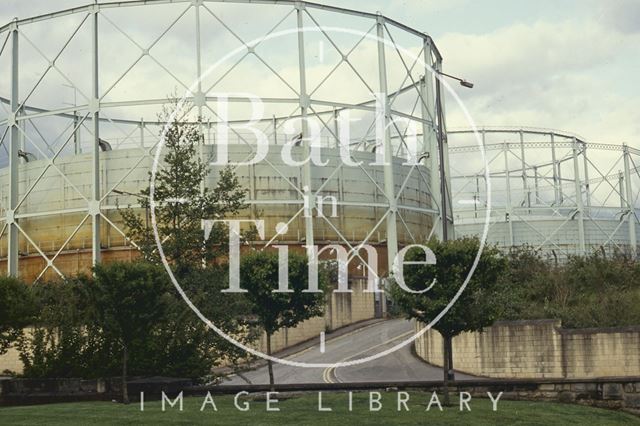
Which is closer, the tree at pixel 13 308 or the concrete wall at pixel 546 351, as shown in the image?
the tree at pixel 13 308

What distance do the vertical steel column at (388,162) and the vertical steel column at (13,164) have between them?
58.1 feet

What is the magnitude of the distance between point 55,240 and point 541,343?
24777 millimetres

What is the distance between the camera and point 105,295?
23406mm

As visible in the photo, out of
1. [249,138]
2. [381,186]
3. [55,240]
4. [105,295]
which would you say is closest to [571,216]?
[381,186]

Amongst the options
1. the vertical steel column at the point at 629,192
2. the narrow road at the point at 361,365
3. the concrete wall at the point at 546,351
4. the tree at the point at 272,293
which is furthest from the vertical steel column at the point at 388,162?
the vertical steel column at the point at 629,192

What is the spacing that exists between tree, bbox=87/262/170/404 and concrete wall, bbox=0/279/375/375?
14695mm

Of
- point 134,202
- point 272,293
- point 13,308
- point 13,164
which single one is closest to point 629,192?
point 134,202

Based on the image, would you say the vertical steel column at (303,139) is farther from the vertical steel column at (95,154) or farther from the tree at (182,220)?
the tree at (182,220)

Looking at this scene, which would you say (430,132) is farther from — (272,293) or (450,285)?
(450,285)

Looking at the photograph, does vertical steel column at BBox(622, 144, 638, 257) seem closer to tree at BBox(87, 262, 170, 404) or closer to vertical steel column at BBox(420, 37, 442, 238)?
vertical steel column at BBox(420, 37, 442, 238)

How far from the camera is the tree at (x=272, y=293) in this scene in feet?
86.9

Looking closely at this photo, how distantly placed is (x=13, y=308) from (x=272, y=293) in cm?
757

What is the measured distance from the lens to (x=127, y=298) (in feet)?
76.2

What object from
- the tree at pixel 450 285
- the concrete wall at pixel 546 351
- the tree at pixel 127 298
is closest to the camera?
the tree at pixel 450 285
